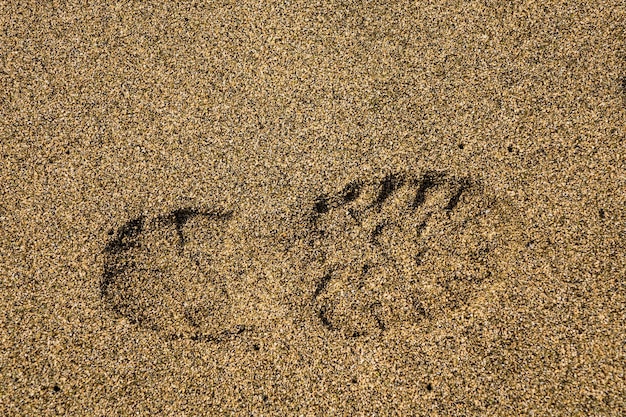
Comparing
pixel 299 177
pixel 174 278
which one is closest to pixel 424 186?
pixel 299 177

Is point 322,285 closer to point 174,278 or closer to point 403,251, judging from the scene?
point 403,251

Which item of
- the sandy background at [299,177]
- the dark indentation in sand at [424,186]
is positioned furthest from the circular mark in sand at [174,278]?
the dark indentation in sand at [424,186]

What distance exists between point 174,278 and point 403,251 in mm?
745

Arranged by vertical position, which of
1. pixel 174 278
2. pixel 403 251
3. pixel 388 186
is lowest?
pixel 174 278

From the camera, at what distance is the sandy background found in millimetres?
1681

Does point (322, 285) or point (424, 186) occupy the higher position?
point (424, 186)

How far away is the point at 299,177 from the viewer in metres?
1.78

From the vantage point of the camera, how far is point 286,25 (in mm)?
1872

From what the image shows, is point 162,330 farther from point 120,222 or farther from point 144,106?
point 144,106

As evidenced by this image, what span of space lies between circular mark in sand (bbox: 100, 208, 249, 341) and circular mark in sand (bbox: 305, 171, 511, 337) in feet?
0.95

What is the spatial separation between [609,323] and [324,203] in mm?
972

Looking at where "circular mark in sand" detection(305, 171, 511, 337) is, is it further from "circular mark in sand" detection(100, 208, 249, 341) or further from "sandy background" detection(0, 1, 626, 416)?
"circular mark in sand" detection(100, 208, 249, 341)

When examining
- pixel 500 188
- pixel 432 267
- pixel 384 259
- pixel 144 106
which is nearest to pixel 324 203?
pixel 384 259

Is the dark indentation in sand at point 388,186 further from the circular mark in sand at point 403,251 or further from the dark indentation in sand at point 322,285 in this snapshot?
the dark indentation in sand at point 322,285
